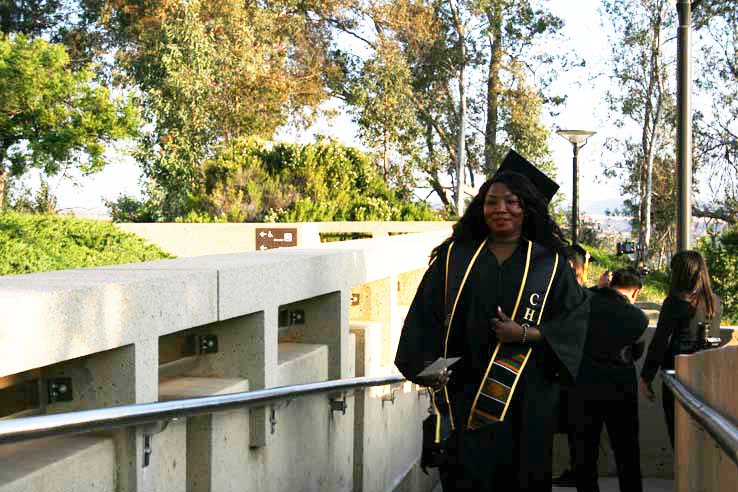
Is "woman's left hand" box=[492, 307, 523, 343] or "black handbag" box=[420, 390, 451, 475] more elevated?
"woman's left hand" box=[492, 307, 523, 343]

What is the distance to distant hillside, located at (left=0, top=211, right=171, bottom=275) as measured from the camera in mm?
12469

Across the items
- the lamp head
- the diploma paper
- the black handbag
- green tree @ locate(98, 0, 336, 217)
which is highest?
green tree @ locate(98, 0, 336, 217)

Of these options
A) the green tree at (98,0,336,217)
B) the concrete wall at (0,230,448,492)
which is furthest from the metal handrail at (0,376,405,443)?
the green tree at (98,0,336,217)

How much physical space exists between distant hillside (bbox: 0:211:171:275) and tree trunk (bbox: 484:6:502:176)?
2456 cm

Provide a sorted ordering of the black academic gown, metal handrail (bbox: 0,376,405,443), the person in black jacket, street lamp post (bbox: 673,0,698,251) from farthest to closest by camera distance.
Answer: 1. street lamp post (bbox: 673,0,698,251)
2. the person in black jacket
3. the black academic gown
4. metal handrail (bbox: 0,376,405,443)

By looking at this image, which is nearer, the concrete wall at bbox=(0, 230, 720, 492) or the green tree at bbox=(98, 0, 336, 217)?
the concrete wall at bbox=(0, 230, 720, 492)

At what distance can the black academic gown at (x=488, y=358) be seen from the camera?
15.5 feet

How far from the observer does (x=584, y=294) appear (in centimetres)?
495

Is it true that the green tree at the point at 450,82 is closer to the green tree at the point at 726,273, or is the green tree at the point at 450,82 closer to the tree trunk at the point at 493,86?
the tree trunk at the point at 493,86

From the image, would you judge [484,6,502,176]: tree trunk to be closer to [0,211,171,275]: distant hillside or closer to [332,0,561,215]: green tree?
[332,0,561,215]: green tree

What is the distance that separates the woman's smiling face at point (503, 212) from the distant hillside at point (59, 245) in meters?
8.18

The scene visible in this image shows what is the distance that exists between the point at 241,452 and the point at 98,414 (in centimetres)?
169

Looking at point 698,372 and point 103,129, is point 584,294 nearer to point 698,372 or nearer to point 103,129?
point 698,372

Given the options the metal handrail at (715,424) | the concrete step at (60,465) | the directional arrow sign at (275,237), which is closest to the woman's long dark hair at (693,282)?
the metal handrail at (715,424)
